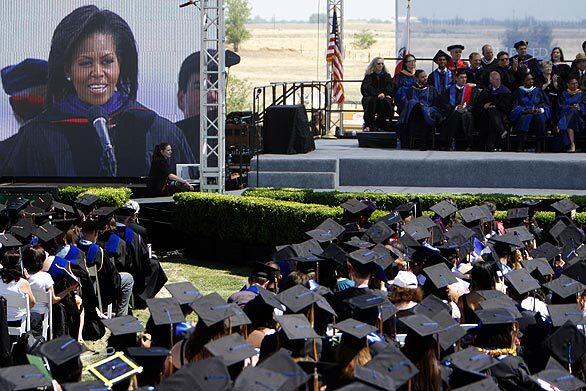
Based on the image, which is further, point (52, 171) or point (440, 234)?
point (52, 171)

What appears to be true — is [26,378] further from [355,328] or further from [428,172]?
[428,172]

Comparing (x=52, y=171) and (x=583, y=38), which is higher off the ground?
(x=583, y=38)

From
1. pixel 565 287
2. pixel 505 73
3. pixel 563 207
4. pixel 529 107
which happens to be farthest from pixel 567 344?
pixel 505 73

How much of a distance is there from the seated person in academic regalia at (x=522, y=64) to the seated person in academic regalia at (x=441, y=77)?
1.07 meters

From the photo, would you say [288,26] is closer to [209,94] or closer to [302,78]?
[302,78]

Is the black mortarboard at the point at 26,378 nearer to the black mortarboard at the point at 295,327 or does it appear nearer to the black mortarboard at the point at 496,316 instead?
the black mortarboard at the point at 295,327

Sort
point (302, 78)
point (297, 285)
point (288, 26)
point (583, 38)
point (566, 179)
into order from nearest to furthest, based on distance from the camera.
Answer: point (297, 285) → point (566, 179) → point (583, 38) → point (302, 78) → point (288, 26)

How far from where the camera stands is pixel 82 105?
73.2 feet

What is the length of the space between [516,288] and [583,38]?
48.9 feet

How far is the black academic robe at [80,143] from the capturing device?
72.7ft

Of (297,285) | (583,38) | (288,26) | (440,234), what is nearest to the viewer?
(297,285)

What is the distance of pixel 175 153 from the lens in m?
21.8

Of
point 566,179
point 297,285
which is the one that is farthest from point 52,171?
point 297,285

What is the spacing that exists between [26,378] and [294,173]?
12.9m
